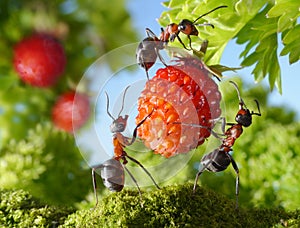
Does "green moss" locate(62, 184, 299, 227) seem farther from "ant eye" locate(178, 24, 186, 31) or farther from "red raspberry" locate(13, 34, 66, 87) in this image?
"red raspberry" locate(13, 34, 66, 87)

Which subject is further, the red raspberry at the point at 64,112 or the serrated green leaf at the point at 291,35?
the red raspberry at the point at 64,112

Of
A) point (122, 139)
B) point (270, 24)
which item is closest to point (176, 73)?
point (122, 139)

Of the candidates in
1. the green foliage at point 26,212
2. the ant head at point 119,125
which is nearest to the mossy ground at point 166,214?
the green foliage at point 26,212

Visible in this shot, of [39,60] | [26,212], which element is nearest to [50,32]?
[39,60]

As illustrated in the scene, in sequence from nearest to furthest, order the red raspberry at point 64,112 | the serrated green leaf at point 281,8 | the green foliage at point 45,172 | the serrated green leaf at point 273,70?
the serrated green leaf at point 281,8
the serrated green leaf at point 273,70
the green foliage at point 45,172
the red raspberry at point 64,112

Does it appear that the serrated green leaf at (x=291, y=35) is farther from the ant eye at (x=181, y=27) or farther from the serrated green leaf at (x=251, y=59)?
the ant eye at (x=181, y=27)

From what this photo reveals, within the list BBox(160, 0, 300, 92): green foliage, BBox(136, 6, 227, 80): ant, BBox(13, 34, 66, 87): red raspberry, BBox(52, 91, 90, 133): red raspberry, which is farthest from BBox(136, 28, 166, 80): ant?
BBox(13, 34, 66, 87): red raspberry
